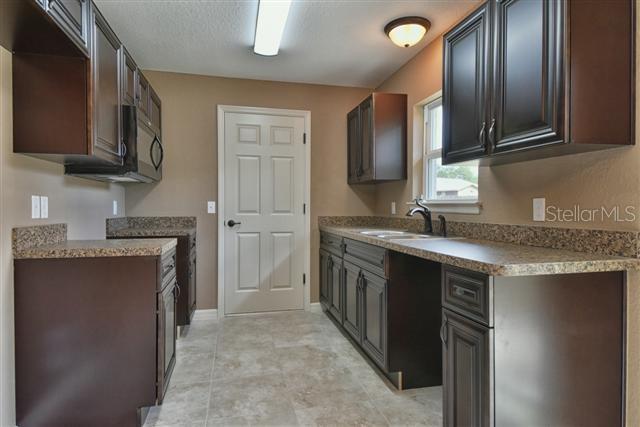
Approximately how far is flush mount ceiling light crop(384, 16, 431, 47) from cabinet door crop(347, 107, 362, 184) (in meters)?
1.03

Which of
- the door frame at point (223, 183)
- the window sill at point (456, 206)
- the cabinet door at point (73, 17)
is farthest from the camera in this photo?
the door frame at point (223, 183)

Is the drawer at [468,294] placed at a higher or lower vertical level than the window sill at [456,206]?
lower

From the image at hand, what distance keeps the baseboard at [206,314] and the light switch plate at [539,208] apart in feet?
9.86

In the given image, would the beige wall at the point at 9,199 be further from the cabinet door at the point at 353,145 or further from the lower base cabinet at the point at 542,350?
the cabinet door at the point at 353,145

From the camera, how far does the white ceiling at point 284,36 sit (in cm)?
242

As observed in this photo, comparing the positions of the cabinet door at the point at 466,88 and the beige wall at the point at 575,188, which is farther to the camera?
the cabinet door at the point at 466,88

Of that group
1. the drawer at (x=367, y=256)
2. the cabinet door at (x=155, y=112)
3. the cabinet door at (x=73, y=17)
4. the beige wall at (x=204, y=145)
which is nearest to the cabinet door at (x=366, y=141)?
the beige wall at (x=204, y=145)

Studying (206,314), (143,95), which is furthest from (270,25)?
(206,314)

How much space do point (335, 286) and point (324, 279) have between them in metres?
0.41

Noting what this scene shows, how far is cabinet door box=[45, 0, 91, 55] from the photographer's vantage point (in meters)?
1.40

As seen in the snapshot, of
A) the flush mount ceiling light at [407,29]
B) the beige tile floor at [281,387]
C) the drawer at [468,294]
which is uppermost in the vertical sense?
the flush mount ceiling light at [407,29]

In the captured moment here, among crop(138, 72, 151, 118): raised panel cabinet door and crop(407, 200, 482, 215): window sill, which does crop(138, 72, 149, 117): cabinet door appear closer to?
crop(138, 72, 151, 118): raised panel cabinet door

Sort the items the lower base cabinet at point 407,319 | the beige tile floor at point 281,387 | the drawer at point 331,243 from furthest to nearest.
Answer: the drawer at point 331,243
the lower base cabinet at point 407,319
the beige tile floor at point 281,387

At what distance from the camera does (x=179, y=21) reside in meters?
2.61
